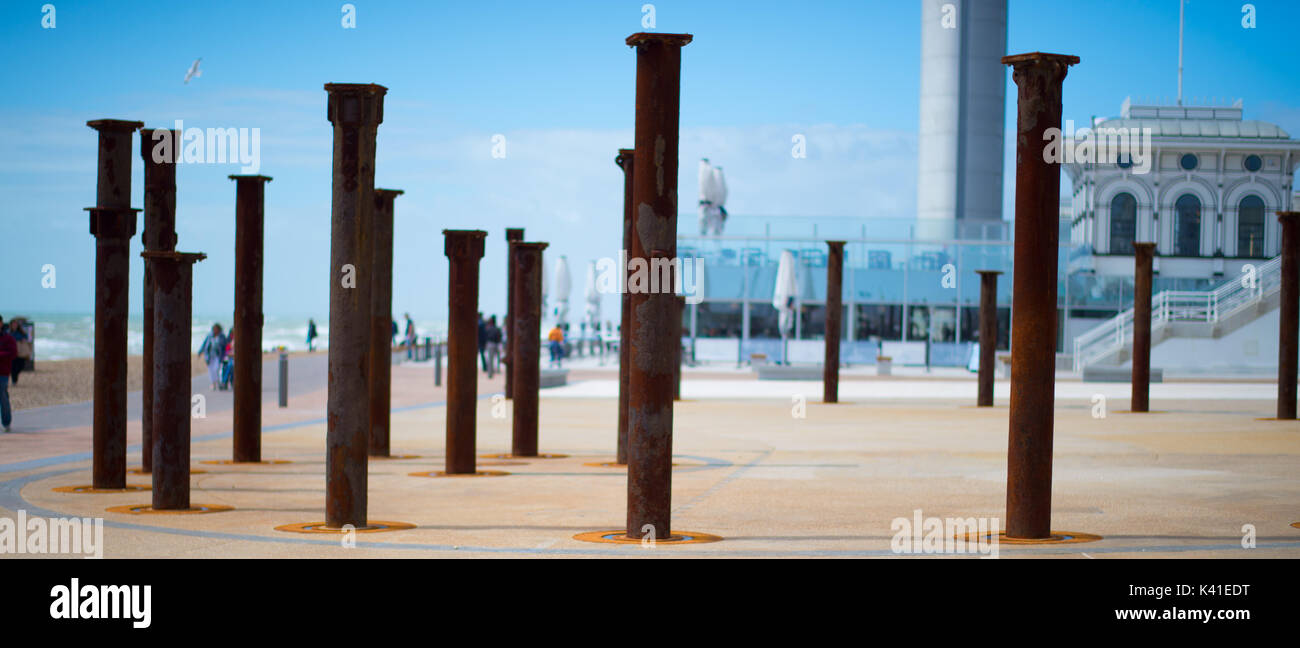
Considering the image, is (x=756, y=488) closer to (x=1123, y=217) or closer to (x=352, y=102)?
(x=352, y=102)

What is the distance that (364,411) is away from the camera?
353 inches

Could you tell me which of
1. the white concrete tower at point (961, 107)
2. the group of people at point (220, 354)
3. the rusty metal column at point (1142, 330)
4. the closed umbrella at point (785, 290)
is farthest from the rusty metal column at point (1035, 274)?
the white concrete tower at point (961, 107)

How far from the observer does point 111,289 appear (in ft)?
36.8

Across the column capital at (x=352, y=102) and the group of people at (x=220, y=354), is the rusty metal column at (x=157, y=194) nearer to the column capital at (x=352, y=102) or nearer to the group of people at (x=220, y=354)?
the column capital at (x=352, y=102)

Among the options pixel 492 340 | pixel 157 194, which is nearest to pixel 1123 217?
pixel 492 340

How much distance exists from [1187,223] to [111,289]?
148 ft

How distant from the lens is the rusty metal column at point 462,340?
41.5ft

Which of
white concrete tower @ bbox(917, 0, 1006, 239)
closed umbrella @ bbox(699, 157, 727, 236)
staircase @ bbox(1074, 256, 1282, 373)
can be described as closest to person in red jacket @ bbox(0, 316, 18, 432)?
closed umbrella @ bbox(699, 157, 727, 236)

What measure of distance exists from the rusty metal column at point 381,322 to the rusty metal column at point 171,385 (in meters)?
4.33

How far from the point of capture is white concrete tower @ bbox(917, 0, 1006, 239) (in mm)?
61031

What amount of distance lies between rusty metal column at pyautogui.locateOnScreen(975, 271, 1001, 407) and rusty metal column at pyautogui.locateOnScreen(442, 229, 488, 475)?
506 inches
